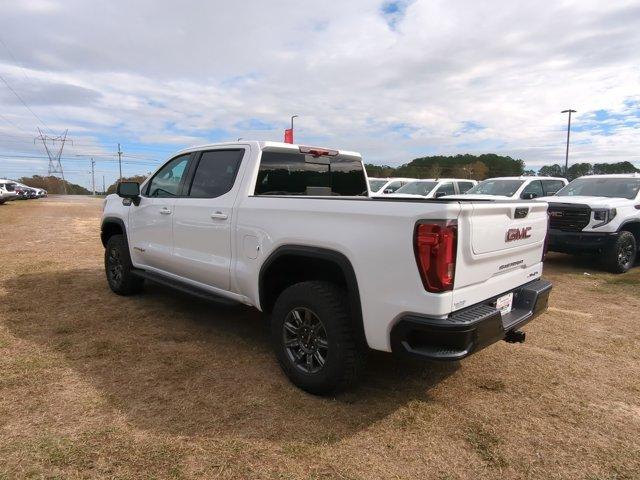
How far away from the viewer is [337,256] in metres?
3.08

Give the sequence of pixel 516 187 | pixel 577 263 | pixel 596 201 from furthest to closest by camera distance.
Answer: pixel 516 187 → pixel 577 263 → pixel 596 201

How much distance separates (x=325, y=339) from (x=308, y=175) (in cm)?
183

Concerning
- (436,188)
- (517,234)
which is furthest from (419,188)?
(517,234)

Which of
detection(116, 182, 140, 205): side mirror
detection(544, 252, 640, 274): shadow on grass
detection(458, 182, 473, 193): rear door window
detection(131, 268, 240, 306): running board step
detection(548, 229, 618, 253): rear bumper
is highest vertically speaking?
detection(116, 182, 140, 205): side mirror

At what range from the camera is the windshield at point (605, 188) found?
28.9ft

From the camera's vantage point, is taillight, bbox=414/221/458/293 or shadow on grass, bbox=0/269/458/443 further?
shadow on grass, bbox=0/269/458/443

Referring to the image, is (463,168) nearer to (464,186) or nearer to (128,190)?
(464,186)

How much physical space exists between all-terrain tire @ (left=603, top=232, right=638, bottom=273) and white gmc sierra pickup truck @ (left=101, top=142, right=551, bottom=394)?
527cm

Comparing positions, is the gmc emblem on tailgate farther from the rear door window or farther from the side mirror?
the rear door window

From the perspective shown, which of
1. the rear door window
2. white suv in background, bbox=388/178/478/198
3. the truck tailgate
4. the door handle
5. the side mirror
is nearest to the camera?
the truck tailgate

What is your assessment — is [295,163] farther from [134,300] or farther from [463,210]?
[134,300]

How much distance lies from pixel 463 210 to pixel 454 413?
4.84 ft

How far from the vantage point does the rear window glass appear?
4.16 meters

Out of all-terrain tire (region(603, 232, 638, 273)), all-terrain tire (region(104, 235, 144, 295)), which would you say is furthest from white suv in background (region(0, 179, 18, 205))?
all-terrain tire (region(603, 232, 638, 273))
